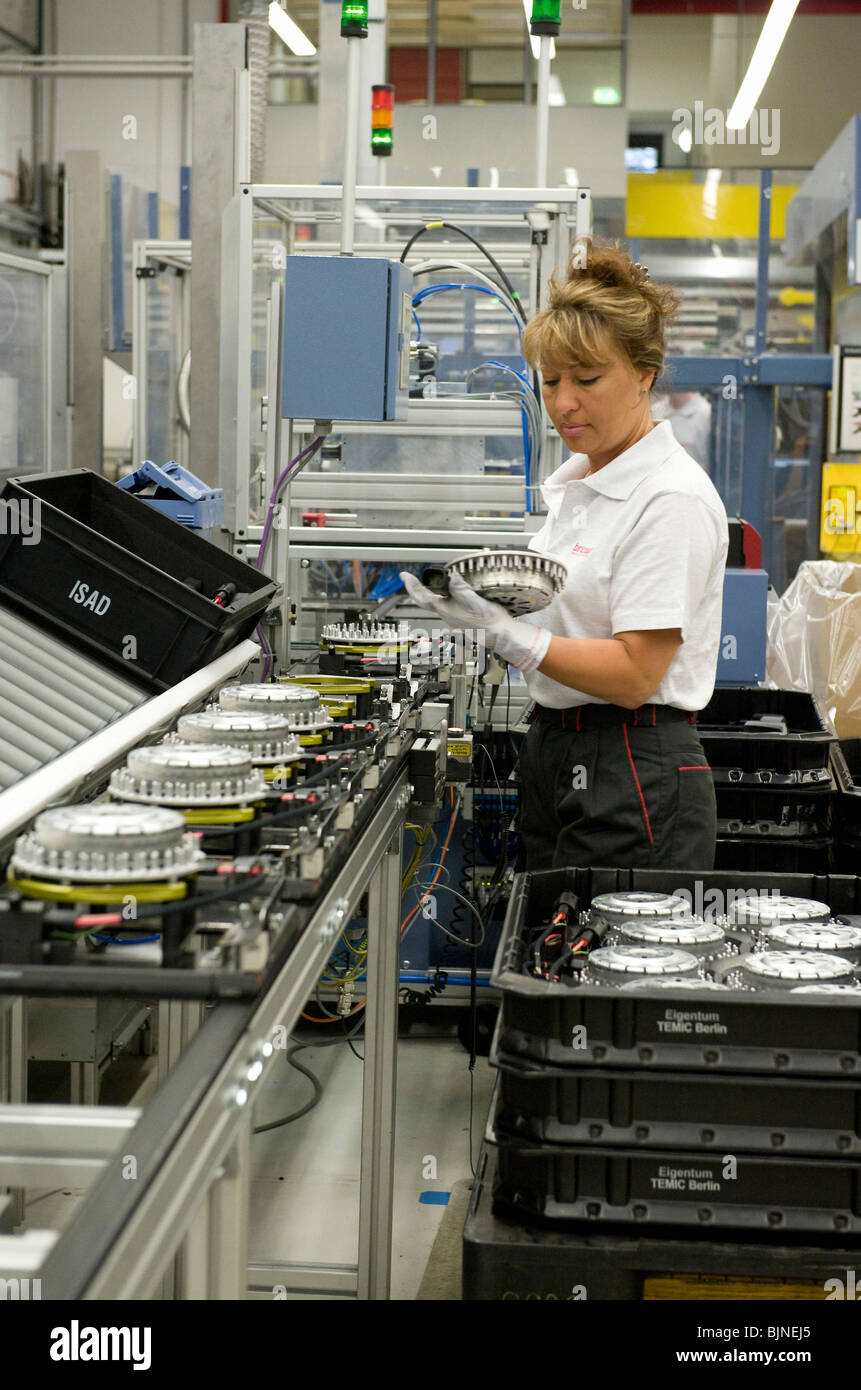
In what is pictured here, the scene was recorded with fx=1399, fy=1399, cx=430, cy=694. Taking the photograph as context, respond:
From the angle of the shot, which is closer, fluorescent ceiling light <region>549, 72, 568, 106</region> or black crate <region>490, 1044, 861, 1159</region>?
black crate <region>490, 1044, 861, 1159</region>

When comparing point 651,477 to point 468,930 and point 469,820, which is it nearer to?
point 469,820

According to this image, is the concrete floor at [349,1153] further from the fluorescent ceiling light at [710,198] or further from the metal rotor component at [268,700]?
the fluorescent ceiling light at [710,198]

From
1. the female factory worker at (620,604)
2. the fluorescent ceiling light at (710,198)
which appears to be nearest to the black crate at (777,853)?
the female factory worker at (620,604)

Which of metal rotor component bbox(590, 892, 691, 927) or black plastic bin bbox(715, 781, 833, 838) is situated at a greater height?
metal rotor component bbox(590, 892, 691, 927)

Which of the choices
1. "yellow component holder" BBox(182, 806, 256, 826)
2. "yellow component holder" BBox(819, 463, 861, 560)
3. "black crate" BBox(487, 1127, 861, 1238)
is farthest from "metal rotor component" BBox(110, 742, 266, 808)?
"yellow component holder" BBox(819, 463, 861, 560)

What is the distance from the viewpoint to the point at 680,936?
4.98 feet

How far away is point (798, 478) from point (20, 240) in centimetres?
495

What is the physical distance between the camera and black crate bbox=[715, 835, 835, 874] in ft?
9.33

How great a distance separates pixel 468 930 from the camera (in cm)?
347

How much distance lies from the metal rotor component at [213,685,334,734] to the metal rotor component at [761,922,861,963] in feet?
1.95

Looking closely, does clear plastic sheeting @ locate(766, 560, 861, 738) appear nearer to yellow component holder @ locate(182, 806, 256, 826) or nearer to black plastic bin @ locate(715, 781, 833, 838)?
black plastic bin @ locate(715, 781, 833, 838)

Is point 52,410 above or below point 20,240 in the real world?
below

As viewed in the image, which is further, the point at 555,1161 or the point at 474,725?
the point at 474,725
